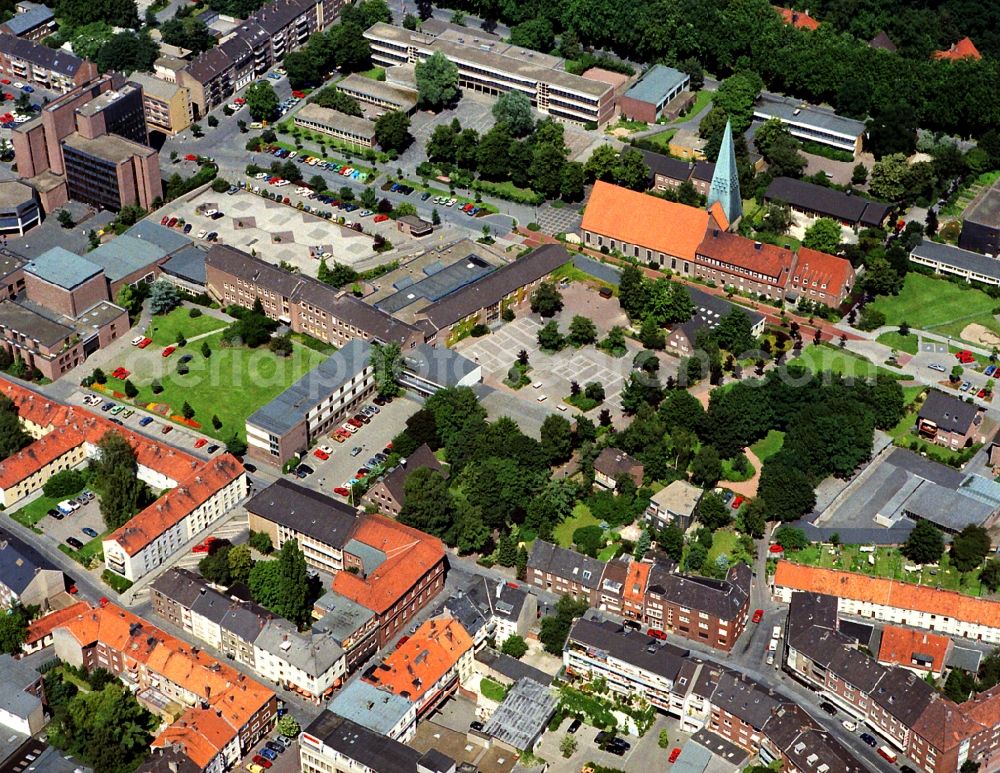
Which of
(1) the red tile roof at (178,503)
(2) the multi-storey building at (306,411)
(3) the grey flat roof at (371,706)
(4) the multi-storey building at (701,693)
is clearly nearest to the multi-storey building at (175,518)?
(1) the red tile roof at (178,503)

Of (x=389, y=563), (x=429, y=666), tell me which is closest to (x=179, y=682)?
(x=429, y=666)

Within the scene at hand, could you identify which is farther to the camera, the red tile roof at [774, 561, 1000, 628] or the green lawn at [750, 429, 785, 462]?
the green lawn at [750, 429, 785, 462]

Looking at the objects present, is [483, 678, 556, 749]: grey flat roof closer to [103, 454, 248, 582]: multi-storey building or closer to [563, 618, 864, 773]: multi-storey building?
[563, 618, 864, 773]: multi-storey building

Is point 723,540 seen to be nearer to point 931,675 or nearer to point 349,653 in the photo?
point 931,675

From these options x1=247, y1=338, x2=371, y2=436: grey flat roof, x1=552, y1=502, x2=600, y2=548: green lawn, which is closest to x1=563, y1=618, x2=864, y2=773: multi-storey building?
x1=552, y1=502, x2=600, y2=548: green lawn

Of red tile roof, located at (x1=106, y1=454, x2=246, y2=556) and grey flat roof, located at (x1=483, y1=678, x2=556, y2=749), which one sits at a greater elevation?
red tile roof, located at (x1=106, y1=454, x2=246, y2=556)

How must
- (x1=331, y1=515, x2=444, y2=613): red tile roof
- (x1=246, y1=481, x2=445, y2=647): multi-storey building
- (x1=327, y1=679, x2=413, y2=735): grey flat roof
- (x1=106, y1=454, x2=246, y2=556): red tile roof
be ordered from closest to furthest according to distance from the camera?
1. (x1=327, y1=679, x2=413, y2=735): grey flat roof
2. (x1=331, y1=515, x2=444, y2=613): red tile roof
3. (x1=246, y1=481, x2=445, y2=647): multi-storey building
4. (x1=106, y1=454, x2=246, y2=556): red tile roof

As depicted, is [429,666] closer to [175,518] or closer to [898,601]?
[175,518]

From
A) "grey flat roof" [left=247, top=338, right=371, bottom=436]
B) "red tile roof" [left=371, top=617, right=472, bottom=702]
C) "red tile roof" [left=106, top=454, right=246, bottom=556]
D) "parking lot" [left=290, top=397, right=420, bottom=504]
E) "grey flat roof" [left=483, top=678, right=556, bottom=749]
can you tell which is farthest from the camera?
"grey flat roof" [left=247, top=338, right=371, bottom=436]
